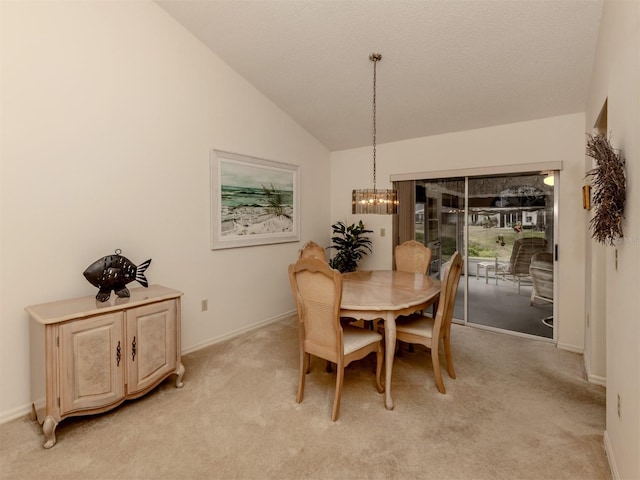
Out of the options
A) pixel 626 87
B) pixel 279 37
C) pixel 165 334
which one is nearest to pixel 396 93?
pixel 279 37

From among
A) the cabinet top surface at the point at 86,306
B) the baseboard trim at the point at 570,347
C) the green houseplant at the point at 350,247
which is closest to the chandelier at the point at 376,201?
the cabinet top surface at the point at 86,306

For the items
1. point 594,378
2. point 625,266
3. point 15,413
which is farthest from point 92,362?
point 594,378

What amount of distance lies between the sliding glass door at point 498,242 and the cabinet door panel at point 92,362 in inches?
148

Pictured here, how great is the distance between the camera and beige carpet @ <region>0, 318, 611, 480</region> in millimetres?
1834

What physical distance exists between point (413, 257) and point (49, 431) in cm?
339

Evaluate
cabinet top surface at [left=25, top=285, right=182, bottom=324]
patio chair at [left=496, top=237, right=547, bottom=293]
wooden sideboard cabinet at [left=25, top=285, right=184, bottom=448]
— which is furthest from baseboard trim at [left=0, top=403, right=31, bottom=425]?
patio chair at [left=496, top=237, right=547, bottom=293]

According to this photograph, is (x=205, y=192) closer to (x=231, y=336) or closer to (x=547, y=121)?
(x=231, y=336)

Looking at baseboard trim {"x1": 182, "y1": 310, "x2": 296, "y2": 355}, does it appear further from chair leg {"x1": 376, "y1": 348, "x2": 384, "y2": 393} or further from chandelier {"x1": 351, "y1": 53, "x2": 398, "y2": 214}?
chandelier {"x1": 351, "y1": 53, "x2": 398, "y2": 214}

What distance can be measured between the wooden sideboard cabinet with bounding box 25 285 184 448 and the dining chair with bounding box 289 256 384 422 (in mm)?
1072

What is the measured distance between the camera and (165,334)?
A: 2611 millimetres

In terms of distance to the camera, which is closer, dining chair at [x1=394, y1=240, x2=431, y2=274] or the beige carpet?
the beige carpet

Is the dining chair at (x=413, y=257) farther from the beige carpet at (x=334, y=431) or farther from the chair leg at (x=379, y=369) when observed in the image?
the chair leg at (x=379, y=369)

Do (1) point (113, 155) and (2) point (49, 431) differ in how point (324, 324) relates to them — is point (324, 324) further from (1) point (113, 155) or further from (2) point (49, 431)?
(1) point (113, 155)

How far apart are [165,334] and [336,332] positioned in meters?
1.36
